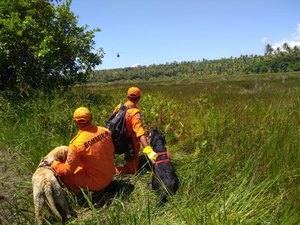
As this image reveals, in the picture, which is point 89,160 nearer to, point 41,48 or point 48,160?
point 48,160

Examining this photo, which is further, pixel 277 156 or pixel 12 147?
pixel 12 147

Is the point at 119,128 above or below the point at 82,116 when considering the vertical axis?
below

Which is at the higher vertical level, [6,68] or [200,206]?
[6,68]

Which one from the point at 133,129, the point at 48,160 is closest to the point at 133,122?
the point at 133,129

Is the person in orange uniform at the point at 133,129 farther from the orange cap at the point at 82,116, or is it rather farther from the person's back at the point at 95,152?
the orange cap at the point at 82,116

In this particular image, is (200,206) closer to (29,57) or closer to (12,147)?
(12,147)

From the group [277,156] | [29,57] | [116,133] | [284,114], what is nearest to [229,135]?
[284,114]

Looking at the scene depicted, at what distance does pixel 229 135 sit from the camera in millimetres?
5539

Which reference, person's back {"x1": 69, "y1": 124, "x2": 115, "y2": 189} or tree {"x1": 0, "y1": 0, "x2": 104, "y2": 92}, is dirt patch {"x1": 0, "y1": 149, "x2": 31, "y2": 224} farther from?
tree {"x1": 0, "y1": 0, "x2": 104, "y2": 92}

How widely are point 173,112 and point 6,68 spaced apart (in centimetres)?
463

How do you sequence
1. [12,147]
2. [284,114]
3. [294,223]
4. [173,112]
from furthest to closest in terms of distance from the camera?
[173,112] → [12,147] → [284,114] → [294,223]

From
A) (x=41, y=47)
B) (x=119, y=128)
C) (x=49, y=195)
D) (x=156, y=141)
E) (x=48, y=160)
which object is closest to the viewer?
(x=49, y=195)

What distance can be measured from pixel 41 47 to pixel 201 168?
5.82 metres

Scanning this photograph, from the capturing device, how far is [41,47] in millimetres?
8758
